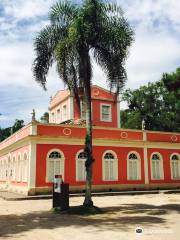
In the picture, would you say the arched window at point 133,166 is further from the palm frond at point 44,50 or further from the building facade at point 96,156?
the palm frond at point 44,50

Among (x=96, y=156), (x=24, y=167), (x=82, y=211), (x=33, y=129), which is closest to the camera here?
(x=82, y=211)

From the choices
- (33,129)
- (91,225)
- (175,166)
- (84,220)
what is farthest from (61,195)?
(175,166)

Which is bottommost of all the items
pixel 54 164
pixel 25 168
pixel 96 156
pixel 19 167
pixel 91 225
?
pixel 91 225

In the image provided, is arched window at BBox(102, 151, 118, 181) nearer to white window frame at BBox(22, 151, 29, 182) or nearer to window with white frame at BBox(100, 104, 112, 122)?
window with white frame at BBox(100, 104, 112, 122)

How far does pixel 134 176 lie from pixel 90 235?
1672 centimetres

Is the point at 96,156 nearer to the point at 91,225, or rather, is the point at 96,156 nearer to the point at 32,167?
the point at 32,167

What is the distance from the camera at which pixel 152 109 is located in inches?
1563

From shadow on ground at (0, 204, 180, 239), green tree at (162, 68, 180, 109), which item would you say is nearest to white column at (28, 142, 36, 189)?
shadow on ground at (0, 204, 180, 239)

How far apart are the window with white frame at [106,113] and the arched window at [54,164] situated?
7461 millimetres

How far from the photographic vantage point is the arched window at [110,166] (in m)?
23.6

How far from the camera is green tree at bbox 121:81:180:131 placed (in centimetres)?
3819

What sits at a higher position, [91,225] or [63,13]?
[63,13]

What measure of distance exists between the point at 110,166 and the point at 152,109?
17.5 m

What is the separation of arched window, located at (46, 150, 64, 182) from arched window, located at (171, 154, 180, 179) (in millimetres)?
9547
